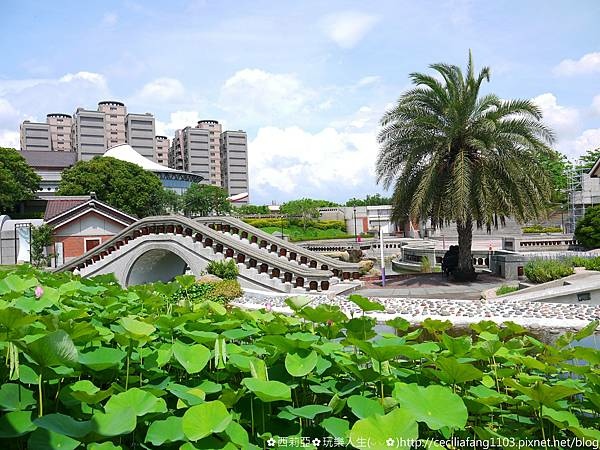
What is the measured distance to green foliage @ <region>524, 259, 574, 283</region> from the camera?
15.6m

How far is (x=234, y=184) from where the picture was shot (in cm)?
13488

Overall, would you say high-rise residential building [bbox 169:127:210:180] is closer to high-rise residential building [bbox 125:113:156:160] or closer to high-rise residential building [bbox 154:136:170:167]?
high-rise residential building [bbox 125:113:156:160]

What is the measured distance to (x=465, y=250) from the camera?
18734 millimetres

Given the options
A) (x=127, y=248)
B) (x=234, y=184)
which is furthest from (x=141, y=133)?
(x=127, y=248)

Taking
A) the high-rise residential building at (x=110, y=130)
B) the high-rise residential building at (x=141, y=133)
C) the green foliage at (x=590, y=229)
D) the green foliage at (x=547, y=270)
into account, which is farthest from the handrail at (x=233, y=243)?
the high-rise residential building at (x=141, y=133)

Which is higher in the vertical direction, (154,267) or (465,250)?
(465,250)

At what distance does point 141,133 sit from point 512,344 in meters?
123

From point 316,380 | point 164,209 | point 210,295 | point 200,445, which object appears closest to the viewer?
point 200,445

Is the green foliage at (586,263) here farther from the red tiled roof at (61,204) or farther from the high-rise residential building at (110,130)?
the high-rise residential building at (110,130)

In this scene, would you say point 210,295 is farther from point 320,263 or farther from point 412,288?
point 412,288

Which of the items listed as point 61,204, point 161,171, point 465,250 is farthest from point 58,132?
point 465,250

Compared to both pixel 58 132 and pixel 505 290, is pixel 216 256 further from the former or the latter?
pixel 58 132

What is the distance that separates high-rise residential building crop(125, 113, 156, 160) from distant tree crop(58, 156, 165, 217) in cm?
6333

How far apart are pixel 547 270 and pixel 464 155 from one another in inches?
179
